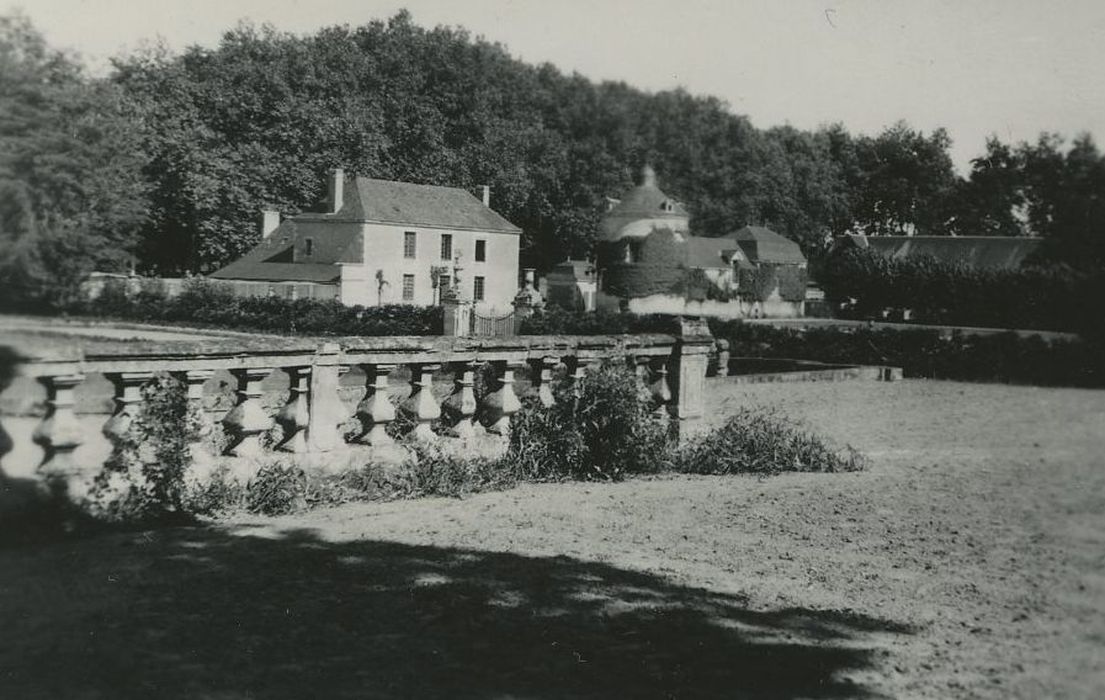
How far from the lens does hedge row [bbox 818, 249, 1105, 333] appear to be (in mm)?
6211

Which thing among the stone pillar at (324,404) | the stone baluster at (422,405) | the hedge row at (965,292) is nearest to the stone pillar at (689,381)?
the stone baluster at (422,405)

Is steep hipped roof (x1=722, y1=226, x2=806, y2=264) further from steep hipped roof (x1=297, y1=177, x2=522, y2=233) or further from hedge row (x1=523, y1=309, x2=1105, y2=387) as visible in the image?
hedge row (x1=523, y1=309, x2=1105, y2=387)

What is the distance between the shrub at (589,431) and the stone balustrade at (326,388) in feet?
0.61

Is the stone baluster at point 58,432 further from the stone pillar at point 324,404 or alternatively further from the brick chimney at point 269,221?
the brick chimney at point 269,221

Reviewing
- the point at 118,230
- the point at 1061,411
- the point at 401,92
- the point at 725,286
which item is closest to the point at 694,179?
the point at 725,286

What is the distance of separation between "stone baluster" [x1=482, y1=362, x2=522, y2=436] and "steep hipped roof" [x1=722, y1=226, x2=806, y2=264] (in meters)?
69.8

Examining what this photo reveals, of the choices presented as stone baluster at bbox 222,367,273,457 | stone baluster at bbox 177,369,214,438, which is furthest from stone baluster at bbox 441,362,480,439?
stone baluster at bbox 177,369,214,438

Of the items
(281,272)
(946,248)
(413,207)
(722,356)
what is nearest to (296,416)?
(722,356)

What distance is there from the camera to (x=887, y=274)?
43.7 meters

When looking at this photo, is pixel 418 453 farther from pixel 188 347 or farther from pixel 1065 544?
pixel 1065 544

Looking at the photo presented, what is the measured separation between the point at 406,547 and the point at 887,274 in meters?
41.6

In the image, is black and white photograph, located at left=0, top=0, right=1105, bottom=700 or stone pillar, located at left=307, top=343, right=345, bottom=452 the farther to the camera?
stone pillar, located at left=307, top=343, right=345, bottom=452

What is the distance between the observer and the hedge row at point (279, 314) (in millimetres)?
38188

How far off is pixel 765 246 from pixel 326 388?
74.2 metres
